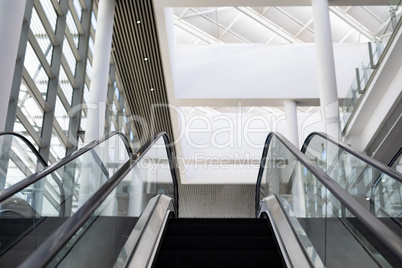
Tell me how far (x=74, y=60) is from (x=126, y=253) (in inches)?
363

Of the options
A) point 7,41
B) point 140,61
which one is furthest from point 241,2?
point 7,41

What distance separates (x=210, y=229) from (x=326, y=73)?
6.47 meters

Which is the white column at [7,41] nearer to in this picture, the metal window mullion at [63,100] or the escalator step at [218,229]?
the escalator step at [218,229]

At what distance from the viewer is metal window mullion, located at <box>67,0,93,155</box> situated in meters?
12.0

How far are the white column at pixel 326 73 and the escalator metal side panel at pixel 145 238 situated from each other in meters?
5.43

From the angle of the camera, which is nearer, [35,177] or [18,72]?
[35,177]

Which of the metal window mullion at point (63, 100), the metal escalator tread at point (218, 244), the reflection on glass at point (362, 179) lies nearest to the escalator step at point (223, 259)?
the metal escalator tread at point (218, 244)

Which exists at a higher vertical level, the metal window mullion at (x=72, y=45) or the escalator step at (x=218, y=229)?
the metal window mullion at (x=72, y=45)

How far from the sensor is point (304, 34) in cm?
2089

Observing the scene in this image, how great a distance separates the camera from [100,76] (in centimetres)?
1084

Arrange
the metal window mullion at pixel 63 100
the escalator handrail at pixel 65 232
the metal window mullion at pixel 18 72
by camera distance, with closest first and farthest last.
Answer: the escalator handrail at pixel 65 232 < the metal window mullion at pixel 18 72 < the metal window mullion at pixel 63 100

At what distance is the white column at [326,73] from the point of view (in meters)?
10.1

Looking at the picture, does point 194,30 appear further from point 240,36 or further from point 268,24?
point 268,24

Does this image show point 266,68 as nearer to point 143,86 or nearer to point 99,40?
point 143,86
